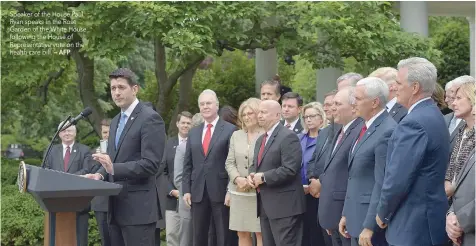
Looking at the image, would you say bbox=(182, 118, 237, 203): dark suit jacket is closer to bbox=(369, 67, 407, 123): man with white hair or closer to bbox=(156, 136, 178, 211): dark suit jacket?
bbox=(156, 136, 178, 211): dark suit jacket

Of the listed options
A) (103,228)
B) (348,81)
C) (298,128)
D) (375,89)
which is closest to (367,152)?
(375,89)

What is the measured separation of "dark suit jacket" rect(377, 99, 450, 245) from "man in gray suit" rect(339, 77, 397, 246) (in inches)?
19.5

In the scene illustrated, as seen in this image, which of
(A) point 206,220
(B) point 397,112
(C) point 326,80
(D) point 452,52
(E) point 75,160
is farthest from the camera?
(D) point 452,52

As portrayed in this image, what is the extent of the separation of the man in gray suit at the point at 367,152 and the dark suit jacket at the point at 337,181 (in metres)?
0.61

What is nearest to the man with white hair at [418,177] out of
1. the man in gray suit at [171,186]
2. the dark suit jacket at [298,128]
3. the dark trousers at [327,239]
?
the dark trousers at [327,239]

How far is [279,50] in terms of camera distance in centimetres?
1416

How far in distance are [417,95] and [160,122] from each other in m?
2.45

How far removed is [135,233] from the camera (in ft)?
23.7

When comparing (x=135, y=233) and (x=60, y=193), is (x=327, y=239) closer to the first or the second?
(x=135, y=233)

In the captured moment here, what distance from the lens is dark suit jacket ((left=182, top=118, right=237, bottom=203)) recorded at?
9.47m

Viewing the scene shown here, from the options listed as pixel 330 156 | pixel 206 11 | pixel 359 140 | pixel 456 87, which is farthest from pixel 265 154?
pixel 206 11

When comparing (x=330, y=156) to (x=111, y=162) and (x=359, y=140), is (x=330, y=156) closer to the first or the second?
(x=359, y=140)

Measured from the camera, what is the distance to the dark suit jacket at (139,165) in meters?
7.19

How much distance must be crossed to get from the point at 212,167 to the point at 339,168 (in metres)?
2.42
